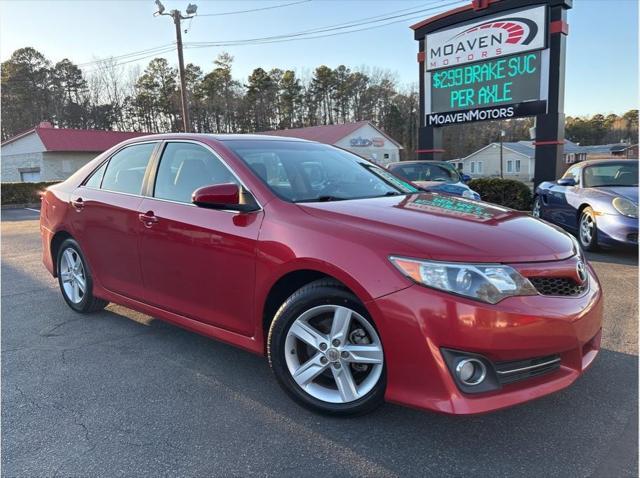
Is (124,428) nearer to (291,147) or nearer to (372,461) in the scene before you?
(372,461)

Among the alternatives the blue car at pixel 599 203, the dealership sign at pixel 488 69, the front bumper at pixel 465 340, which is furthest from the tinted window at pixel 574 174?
the front bumper at pixel 465 340

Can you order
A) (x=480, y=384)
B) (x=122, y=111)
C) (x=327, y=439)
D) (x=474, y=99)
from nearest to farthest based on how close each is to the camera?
(x=480, y=384), (x=327, y=439), (x=474, y=99), (x=122, y=111)

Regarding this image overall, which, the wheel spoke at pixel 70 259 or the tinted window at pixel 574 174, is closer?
the wheel spoke at pixel 70 259

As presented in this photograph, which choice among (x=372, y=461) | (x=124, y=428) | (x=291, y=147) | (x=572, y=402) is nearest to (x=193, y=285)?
(x=124, y=428)

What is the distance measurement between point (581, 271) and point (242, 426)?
1.98 metres

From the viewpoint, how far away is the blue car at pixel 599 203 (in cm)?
650

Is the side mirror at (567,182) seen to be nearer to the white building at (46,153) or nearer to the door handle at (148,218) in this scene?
the door handle at (148,218)

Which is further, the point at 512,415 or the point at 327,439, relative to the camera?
the point at 512,415

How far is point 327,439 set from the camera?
8.10 feet

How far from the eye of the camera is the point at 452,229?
250 cm

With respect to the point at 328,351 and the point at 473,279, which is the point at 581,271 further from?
the point at 328,351

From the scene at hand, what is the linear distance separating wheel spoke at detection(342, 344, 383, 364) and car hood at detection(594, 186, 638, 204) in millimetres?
5695

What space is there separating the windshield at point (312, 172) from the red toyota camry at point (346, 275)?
0.02 metres

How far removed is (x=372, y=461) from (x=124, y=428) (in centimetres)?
134
